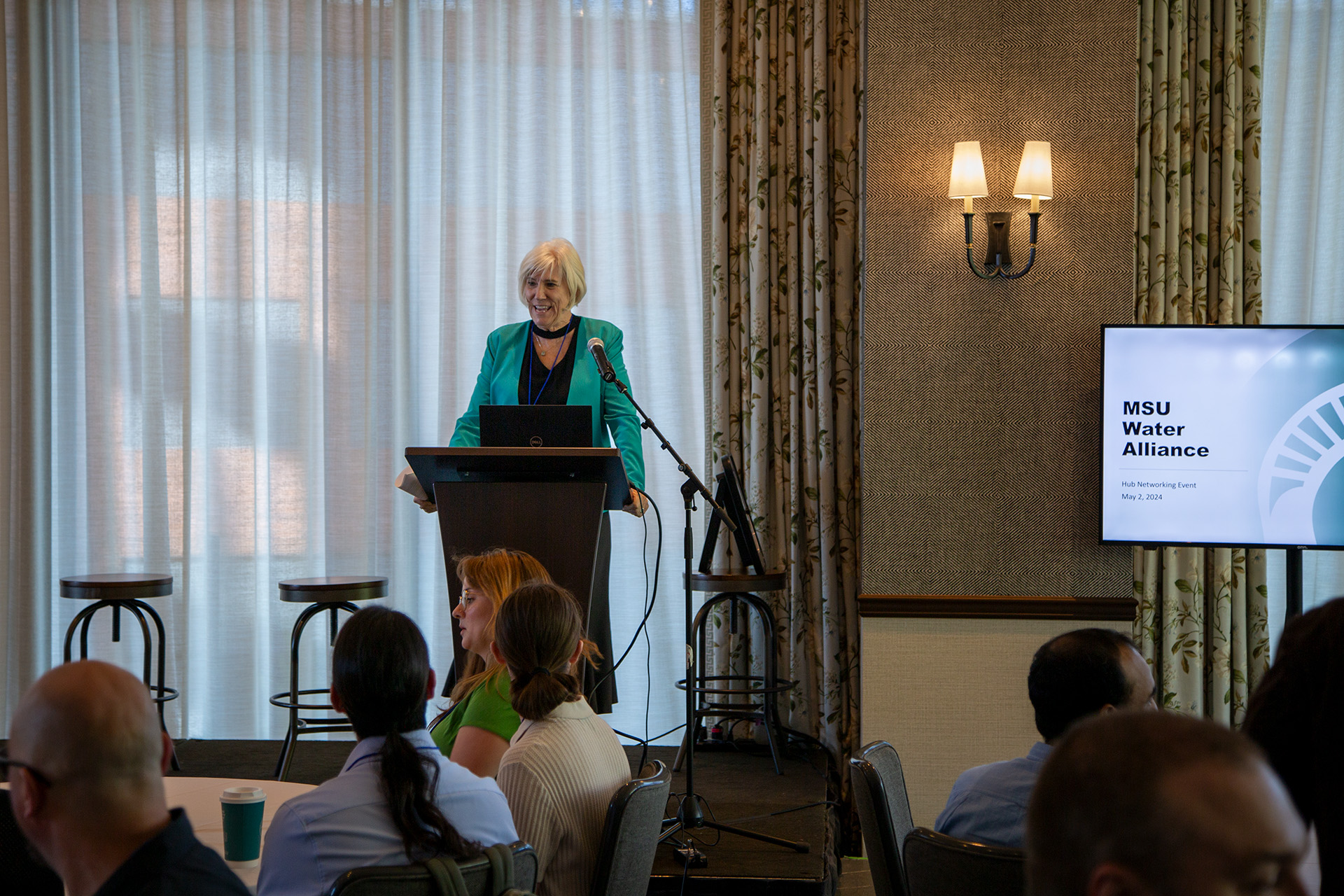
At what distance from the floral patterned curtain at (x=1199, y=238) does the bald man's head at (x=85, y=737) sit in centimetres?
365

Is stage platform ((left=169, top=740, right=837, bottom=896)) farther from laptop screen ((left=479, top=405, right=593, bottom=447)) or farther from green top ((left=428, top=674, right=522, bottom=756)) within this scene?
laptop screen ((left=479, top=405, right=593, bottom=447))

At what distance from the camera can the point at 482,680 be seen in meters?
2.11

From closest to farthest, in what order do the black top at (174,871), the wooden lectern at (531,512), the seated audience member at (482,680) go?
the black top at (174,871), the seated audience member at (482,680), the wooden lectern at (531,512)

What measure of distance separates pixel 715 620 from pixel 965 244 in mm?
1684

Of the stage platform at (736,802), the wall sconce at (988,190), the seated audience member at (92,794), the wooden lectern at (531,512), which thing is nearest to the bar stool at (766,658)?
the stage platform at (736,802)

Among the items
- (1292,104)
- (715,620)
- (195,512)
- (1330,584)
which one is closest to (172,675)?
(195,512)

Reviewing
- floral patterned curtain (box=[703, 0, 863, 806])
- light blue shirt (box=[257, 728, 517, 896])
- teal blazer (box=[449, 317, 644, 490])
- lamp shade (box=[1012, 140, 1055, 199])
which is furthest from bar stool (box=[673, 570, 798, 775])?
light blue shirt (box=[257, 728, 517, 896])

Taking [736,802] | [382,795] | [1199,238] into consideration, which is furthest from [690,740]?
[1199,238]

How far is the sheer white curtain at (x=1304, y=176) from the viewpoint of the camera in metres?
4.12

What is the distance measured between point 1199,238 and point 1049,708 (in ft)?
9.56

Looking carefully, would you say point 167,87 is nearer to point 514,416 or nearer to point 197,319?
point 197,319

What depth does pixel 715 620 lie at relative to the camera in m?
4.20

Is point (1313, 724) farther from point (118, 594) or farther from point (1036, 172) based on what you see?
point (118, 594)

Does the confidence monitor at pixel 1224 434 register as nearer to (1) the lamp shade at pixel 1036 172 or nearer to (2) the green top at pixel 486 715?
(1) the lamp shade at pixel 1036 172
